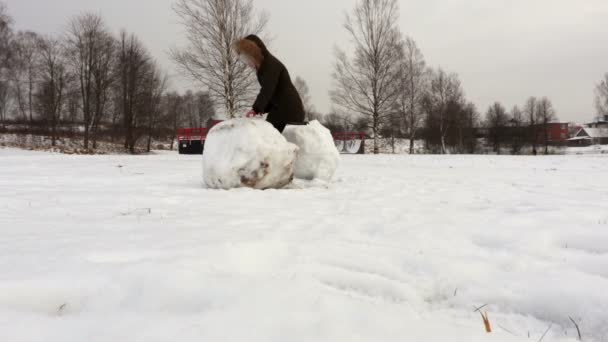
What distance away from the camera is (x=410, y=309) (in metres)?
1.05

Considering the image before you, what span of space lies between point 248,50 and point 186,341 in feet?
12.6

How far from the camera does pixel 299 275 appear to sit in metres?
1.24

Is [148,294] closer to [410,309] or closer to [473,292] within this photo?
[410,309]

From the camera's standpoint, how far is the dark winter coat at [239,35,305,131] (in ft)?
13.3

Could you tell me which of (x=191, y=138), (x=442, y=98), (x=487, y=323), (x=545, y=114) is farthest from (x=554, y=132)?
(x=487, y=323)

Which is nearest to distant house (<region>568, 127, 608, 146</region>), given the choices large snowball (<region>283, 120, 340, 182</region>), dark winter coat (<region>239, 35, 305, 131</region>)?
large snowball (<region>283, 120, 340, 182</region>)

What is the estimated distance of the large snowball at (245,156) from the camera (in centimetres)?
348

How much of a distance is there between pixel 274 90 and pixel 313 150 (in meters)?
0.97

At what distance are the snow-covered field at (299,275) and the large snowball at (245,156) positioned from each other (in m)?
1.16

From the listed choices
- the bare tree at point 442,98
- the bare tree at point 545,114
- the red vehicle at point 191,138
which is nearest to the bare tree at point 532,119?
the bare tree at point 545,114

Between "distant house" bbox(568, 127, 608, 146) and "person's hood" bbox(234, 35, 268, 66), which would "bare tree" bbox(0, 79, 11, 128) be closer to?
"person's hood" bbox(234, 35, 268, 66)

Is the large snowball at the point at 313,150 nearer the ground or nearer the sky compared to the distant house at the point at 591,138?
nearer the ground

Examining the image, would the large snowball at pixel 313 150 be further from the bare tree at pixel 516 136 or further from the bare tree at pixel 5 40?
the bare tree at pixel 516 136

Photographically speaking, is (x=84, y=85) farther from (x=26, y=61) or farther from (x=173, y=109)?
→ (x=173, y=109)
